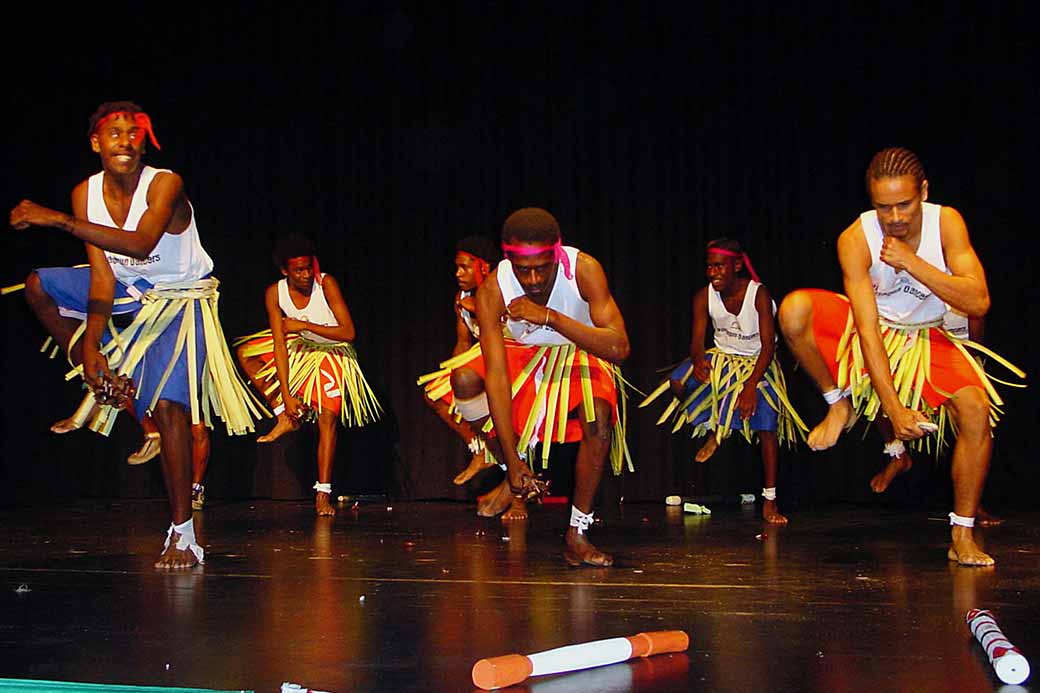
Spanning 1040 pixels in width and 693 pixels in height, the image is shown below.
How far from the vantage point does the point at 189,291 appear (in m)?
3.68

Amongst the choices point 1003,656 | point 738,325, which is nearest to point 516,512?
point 738,325

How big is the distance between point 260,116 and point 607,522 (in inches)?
126

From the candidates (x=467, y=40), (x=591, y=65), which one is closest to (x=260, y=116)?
(x=467, y=40)

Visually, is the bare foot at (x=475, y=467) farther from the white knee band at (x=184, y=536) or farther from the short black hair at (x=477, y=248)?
the white knee band at (x=184, y=536)

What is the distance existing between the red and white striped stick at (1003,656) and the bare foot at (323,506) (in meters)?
3.63

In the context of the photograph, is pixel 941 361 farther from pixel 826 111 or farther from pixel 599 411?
pixel 826 111

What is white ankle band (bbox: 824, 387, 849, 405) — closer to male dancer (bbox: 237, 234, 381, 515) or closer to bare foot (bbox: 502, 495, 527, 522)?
bare foot (bbox: 502, 495, 527, 522)

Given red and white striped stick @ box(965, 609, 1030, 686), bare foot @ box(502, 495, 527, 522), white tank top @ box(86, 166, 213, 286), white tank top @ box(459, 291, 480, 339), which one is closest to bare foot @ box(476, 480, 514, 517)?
bare foot @ box(502, 495, 527, 522)

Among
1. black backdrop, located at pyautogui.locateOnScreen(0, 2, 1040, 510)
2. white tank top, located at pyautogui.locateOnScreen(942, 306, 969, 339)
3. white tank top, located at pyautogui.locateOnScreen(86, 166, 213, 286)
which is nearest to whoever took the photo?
white tank top, located at pyautogui.locateOnScreen(86, 166, 213, 286)

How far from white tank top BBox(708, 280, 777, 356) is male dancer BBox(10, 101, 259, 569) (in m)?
2.67

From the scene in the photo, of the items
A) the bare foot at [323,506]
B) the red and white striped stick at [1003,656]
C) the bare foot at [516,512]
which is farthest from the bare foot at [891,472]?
the red and white striped stick at [1003,656]

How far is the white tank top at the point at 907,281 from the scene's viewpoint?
362 centimetres

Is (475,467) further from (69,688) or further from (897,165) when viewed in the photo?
(69,688)

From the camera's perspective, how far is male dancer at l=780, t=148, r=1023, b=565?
343 centimetres
